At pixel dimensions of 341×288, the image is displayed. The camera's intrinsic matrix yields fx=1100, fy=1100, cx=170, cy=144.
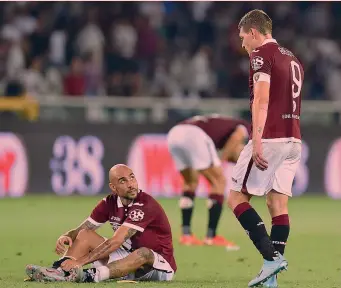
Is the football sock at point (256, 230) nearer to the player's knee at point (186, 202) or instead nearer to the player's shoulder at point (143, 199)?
the player's shoulder at point (143, 199)

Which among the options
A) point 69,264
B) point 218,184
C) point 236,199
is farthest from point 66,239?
point 218,184

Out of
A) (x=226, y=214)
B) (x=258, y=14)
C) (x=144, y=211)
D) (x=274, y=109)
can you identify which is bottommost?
(x=226, y=214)

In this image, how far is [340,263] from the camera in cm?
1109

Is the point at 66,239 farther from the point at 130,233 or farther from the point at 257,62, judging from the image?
the point at 257,62

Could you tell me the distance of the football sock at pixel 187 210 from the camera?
13266mm

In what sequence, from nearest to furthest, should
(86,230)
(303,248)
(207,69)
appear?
(86,230) < (303,248) < (207,69)

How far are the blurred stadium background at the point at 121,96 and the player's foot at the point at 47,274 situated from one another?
796 cm

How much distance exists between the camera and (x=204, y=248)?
12.6 meters

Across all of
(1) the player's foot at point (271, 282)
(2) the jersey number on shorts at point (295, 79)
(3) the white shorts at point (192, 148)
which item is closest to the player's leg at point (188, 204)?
(3) the white shorts at point (192, 148)

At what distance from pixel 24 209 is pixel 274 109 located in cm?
955

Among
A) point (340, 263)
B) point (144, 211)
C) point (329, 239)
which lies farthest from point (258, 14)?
point (329, 239)

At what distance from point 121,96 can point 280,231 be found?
41.9 ft

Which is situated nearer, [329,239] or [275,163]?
[275,163]

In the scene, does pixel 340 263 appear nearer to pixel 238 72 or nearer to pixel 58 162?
pixel 58 162
